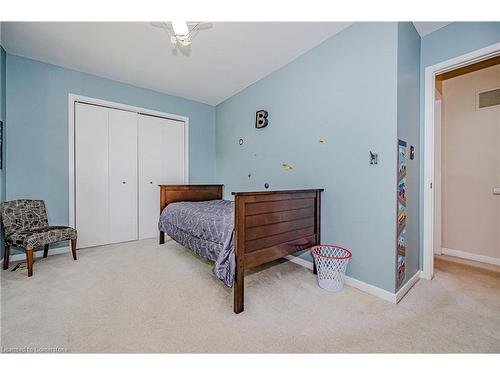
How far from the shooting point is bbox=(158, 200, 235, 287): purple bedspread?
1654 mm

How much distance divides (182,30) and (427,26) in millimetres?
2214

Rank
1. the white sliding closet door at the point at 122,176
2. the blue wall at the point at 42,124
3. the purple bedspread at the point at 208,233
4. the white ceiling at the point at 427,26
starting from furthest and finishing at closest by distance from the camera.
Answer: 1. the white sliding closet door at the point at 122,176
2. the blue wall at the point at 42,124
3. the white ceiling at the point at 427,26
4. the purple bedspread at the point at 208,233

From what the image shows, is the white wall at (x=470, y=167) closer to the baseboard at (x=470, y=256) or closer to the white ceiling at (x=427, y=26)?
the baseboard at (x=470, y=256)

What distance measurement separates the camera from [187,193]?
350 centimetres

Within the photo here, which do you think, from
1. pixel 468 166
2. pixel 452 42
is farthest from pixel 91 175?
pixel 468 166

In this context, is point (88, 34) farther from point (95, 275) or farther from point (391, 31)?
point (391, 31)

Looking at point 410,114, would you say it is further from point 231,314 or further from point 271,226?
point 231,314

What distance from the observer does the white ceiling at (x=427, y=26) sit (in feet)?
6.35

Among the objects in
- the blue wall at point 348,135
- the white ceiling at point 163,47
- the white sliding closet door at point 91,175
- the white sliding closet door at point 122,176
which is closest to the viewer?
the blue wall at point 348,135

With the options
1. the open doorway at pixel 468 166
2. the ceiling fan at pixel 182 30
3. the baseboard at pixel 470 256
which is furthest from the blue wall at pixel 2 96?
the baseboard at pixel 470 256

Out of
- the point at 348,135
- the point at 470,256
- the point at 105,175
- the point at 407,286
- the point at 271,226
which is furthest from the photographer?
the point at 105,175

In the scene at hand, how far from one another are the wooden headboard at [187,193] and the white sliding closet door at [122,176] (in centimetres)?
61
